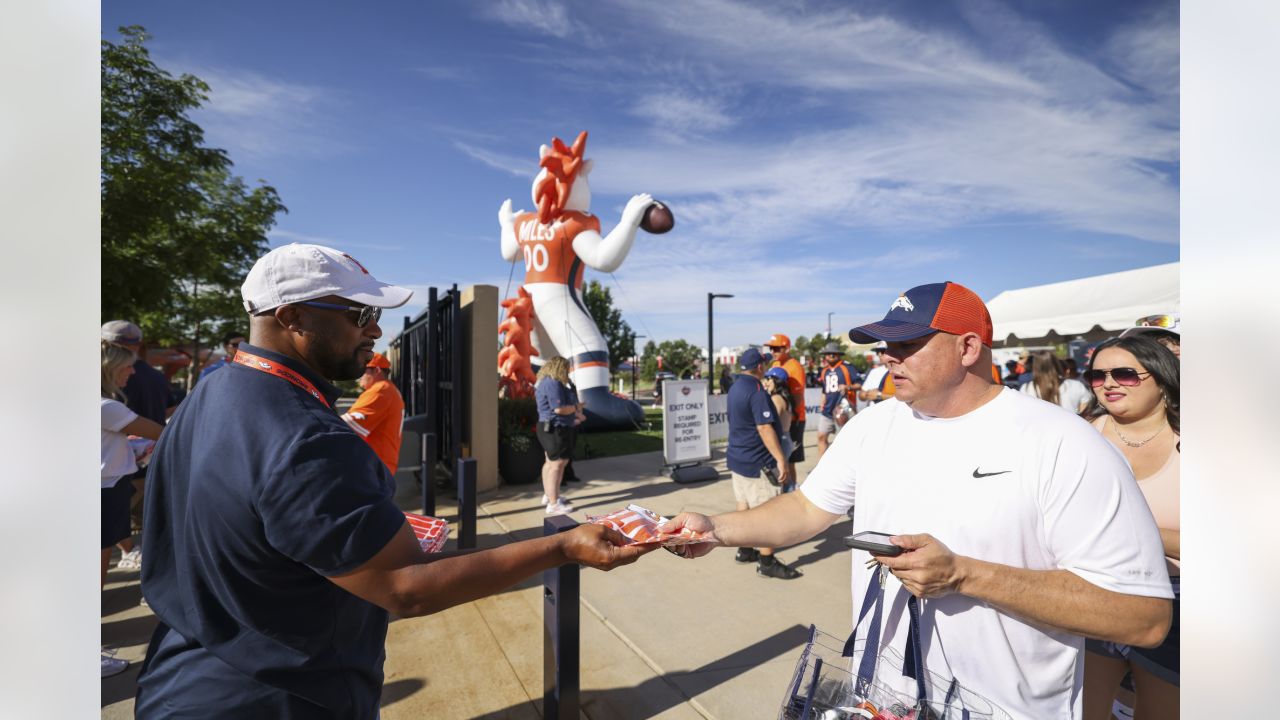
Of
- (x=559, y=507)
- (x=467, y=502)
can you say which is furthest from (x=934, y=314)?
(x=559, y=507)

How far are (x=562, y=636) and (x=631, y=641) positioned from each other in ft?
4.27

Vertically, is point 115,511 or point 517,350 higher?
point 517,350

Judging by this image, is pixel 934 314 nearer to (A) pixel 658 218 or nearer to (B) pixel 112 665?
(B) pixel 112 665

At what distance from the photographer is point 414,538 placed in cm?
148

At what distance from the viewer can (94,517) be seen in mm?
1156

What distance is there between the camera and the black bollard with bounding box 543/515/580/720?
2807 millimetres

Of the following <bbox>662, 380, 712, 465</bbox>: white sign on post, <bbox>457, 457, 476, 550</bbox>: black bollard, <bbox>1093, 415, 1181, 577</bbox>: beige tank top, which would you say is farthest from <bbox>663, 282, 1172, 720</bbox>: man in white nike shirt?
<bbox>662, 380, 712, 465</bbox>: white sign on post

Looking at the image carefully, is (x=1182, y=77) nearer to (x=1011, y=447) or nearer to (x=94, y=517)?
(x=1011, y=447)

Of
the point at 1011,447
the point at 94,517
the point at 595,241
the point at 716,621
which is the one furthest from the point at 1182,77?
the point at 595,241

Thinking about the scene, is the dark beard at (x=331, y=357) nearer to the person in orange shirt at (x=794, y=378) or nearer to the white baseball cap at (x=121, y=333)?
the white baseball cap at (x=121, y=333)

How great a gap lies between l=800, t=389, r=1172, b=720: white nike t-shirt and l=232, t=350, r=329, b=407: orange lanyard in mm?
1744

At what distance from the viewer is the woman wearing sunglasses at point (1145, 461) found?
2.46m

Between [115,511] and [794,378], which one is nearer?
[115,511]

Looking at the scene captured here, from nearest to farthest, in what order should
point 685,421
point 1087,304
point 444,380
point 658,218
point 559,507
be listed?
1. point 559,507
2. point 444,380
3. point 685,421
4. point 658,218
5. point 1087,304
